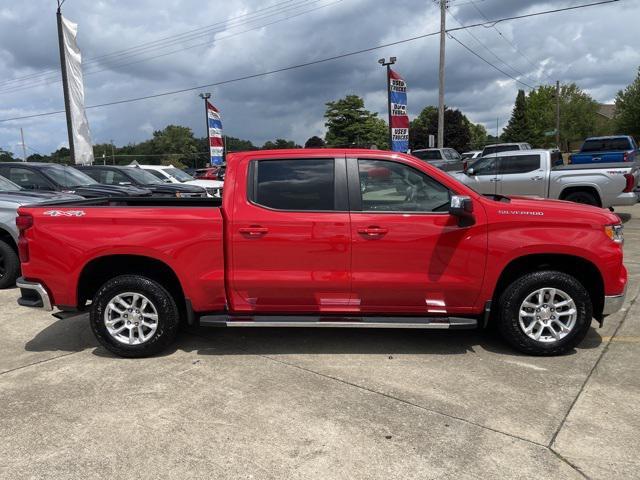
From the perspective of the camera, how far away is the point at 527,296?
441 centimetres

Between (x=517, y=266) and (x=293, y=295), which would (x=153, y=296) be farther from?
(x=517, y=266)

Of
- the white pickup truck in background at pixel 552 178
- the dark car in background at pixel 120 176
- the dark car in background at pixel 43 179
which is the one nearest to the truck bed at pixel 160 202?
the dark car in background at pixel 43 179

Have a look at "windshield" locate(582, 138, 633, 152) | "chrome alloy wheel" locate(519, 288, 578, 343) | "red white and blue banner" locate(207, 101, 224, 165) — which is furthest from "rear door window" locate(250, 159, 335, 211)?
"red white and blue banner" locate(207, 101, 224, 165)

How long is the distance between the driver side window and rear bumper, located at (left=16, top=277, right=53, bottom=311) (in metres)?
2.92

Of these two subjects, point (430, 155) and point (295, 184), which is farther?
point (430, 155)

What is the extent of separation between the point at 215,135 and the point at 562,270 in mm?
22865

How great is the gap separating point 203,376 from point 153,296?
2.80 feet

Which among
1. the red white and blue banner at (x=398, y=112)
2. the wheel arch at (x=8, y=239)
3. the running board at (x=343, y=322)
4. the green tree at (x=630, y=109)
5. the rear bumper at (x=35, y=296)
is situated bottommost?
the running board at (x=343, y=322)

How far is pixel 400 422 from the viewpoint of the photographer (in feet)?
11.3

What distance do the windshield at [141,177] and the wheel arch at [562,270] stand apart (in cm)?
1152

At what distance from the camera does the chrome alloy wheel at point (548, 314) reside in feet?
14.5

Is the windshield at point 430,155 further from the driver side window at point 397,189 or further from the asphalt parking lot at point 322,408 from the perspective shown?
the driver side window at point 397,189

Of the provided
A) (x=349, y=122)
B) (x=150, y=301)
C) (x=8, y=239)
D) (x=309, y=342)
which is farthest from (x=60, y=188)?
(x=349, y=122)

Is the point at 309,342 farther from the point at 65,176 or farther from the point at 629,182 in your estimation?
the point at 629,182
